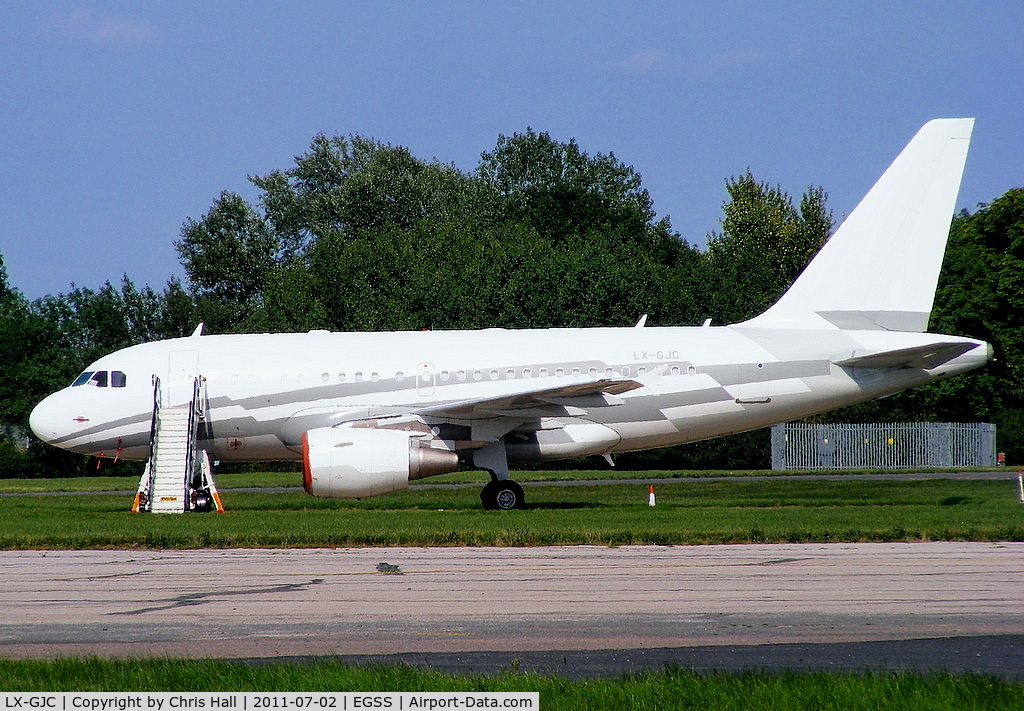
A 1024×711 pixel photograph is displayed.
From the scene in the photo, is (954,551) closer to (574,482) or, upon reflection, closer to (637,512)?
(637,512)

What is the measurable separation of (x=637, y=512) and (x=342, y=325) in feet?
124

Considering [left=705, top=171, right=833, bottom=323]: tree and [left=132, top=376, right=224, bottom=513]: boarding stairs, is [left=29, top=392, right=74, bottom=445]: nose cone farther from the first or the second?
[left=705, top=171, right=833, bottom=323]: tree

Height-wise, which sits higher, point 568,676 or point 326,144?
point 326,144

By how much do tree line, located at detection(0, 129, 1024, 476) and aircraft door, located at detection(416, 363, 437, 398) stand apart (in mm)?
26079

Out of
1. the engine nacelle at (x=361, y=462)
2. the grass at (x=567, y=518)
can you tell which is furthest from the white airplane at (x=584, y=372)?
the grass at (x=567, y=518)

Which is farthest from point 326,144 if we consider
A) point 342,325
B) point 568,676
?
point 568,676

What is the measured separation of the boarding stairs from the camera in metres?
24.8

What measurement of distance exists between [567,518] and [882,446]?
3164 centimetres

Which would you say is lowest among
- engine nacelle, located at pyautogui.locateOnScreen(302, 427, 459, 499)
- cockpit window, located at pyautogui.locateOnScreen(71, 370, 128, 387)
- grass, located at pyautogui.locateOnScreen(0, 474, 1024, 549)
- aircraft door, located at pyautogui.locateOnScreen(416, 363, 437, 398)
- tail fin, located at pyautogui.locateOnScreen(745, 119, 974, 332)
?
grass, located at pyautogui.locateOnScreen(0, 474, 1024, 549)

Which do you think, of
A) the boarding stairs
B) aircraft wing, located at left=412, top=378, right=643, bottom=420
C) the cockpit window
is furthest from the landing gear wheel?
the cockpit window

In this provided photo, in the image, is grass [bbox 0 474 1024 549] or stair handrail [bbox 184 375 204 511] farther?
stair handrail [bbox 184 375 204 511]

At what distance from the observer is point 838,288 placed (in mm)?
26406

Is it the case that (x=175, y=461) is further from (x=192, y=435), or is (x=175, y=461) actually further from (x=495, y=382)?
(x=495, y=382)
